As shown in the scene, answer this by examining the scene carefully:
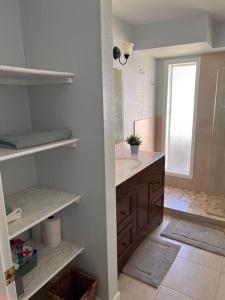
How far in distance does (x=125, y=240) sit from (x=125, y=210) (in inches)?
11.6

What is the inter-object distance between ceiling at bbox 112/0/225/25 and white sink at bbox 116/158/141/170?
4.87 feet

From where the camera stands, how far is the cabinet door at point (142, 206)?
83.0 inches

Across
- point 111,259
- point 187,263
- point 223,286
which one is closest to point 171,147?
point 187,263

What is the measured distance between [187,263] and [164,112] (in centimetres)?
218

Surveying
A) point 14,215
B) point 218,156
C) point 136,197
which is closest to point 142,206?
point 136,197

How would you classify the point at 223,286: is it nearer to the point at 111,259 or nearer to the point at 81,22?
the point at 111,259

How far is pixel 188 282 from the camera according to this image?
1927 millimetres

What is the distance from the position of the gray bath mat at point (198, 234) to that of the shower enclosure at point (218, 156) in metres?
0.43

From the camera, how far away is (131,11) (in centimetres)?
227

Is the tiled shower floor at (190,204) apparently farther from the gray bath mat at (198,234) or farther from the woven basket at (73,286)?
the woven basket at (73,286)

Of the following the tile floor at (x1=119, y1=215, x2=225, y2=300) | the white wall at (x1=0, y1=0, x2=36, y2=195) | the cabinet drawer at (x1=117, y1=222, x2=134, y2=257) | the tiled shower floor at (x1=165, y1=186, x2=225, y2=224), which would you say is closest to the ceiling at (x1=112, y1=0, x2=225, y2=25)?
the white wall at (x1=0, y1=0, x2=36, y2=195)

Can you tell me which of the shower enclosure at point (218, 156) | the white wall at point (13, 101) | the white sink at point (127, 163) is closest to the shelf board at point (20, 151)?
the white wall at point (13, 101)

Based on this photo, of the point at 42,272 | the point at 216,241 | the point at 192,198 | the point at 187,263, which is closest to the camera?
the point at 42,272

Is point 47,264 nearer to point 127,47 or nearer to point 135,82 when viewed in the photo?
point 127,47
